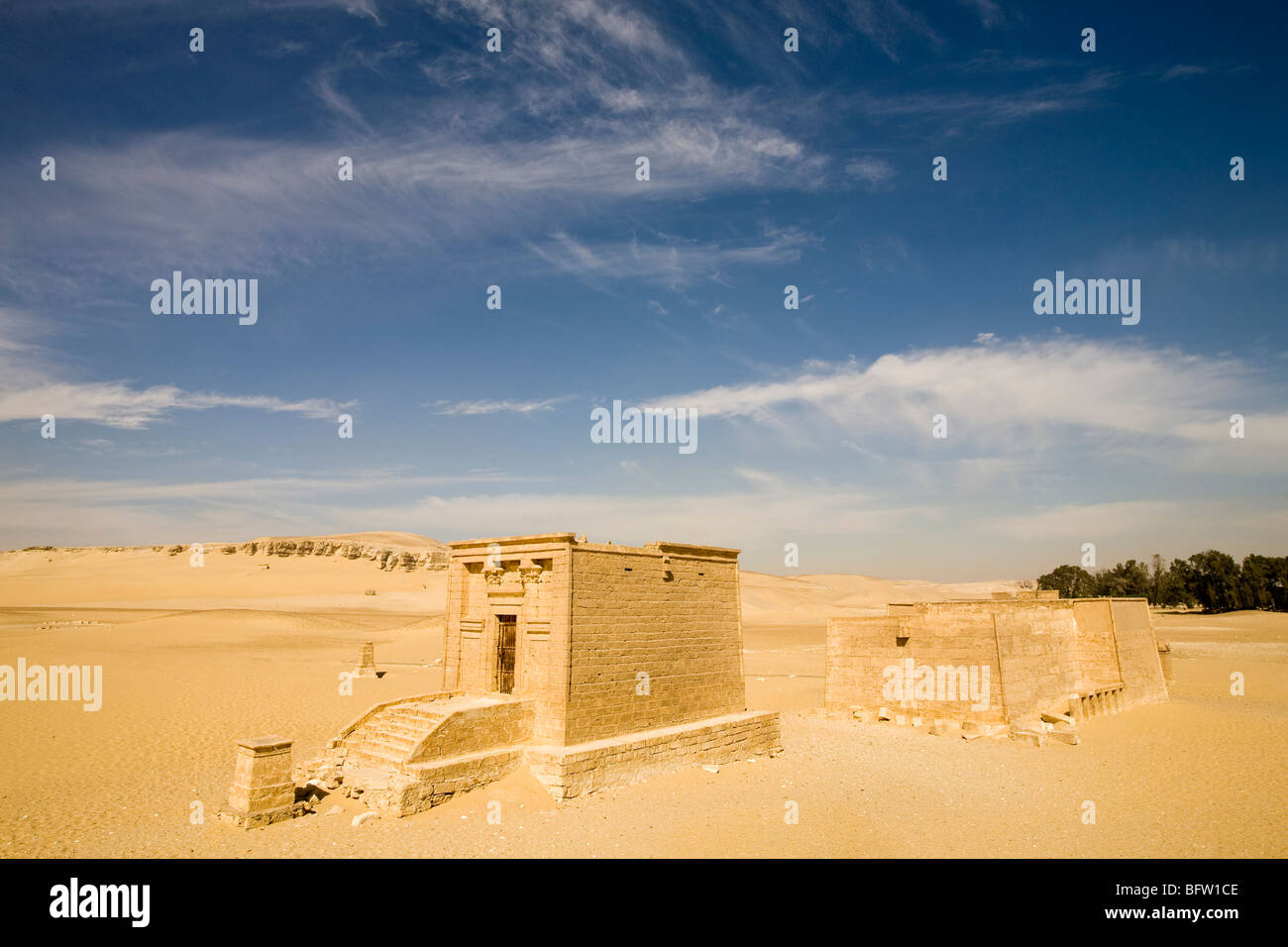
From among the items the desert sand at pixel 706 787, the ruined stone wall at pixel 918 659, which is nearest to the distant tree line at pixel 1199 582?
the desert sand at pixel 706 787

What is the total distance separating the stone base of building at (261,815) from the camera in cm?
1140

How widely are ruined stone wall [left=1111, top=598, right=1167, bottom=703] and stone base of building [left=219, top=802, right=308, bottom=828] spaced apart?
2739 centimetres

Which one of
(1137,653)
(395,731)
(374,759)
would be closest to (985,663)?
(1137,653)

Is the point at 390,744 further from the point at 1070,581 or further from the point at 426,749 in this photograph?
the point at 1070,581

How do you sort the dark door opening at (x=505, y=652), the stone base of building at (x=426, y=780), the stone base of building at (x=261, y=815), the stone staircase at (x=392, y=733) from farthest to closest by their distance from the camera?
the dark door opening at (x=505, y=652) < the stone staircase at (x=392, y=733) < the stone base of building at (x=426, y=780) < the stone base of building at (x=261, y=815)

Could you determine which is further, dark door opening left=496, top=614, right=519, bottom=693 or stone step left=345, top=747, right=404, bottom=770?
dark door opening left=496, top=614, right=519, bottom=693

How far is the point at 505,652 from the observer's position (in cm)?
1672

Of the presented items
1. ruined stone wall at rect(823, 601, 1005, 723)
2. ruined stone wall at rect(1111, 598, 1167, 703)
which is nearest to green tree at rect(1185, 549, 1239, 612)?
ruined stone wall at rect(1111, 598, 1167, 703)

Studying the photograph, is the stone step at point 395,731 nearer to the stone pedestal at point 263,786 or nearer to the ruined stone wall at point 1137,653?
the stone pedestal at point 263,786

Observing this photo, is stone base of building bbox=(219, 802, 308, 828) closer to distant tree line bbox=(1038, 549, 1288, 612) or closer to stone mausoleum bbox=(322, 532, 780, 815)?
stone mausoleum bbox=(322, 532, 780, 815)

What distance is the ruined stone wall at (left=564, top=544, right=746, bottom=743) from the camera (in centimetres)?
1442

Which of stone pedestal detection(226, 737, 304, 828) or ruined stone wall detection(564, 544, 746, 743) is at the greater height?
ruined stone wall detection(564, 544, 746, 743)

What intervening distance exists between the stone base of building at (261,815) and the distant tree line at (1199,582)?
71.2 metres
